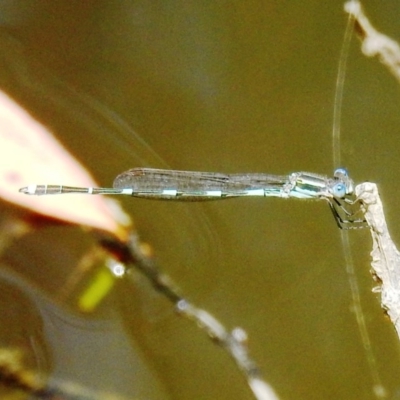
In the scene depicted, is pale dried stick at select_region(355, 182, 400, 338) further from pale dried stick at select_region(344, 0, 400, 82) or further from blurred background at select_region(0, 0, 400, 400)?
pale dried stick at select_region(344, 0, 400, 82)

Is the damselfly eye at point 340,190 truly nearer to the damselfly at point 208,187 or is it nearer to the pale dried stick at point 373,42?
the damselfly at point 208,187

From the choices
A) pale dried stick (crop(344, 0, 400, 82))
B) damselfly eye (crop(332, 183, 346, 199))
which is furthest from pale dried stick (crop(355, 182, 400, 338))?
pale dried stick (crop(344, 0, 400, 82))

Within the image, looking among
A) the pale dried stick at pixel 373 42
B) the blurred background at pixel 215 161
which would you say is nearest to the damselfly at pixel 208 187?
the blurred background at pixel 215 161

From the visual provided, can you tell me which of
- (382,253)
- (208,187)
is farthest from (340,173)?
(208,187)

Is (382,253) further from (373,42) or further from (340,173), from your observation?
(373,42)

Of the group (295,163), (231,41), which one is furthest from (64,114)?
(295,163)

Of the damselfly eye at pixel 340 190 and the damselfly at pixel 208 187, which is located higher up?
the damselfly at pixel 208 187
